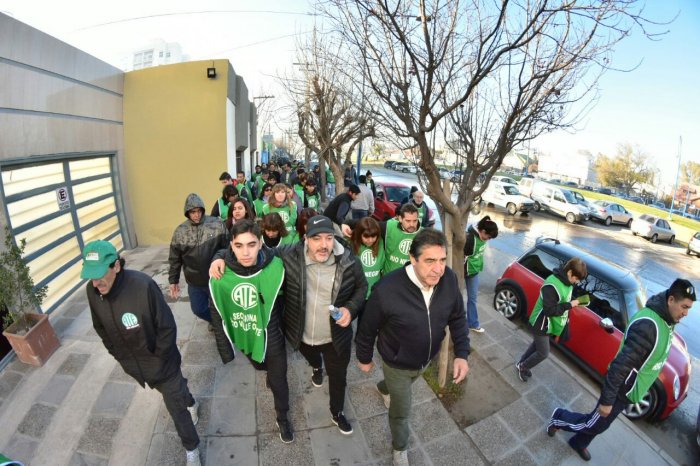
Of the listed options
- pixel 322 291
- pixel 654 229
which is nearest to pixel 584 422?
pixel 322 291

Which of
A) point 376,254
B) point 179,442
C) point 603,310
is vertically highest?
point 376,254

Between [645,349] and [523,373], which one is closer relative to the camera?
[645,349]

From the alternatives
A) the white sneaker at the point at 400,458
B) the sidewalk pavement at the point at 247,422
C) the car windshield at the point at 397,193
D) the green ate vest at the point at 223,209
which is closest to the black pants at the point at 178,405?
the sidewalk pavement at the point at 247,422

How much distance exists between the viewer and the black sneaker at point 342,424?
3.01 m

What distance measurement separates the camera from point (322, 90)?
33.6 ft

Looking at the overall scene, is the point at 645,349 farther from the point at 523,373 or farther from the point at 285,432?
the point at 285,432

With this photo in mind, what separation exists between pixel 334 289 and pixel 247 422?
1653 mm

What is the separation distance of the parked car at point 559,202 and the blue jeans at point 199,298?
790 inches

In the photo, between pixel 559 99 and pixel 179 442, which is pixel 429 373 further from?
pixel 559 99

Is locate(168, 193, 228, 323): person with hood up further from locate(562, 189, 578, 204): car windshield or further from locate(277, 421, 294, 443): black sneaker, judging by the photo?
locate(562, 189, 578, 204): car windshield

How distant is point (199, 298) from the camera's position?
3.96 m

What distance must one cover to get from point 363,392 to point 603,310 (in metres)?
3.67

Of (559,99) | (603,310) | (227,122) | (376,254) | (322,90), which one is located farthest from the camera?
(322,90)

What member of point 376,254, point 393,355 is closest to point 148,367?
point 393,355
